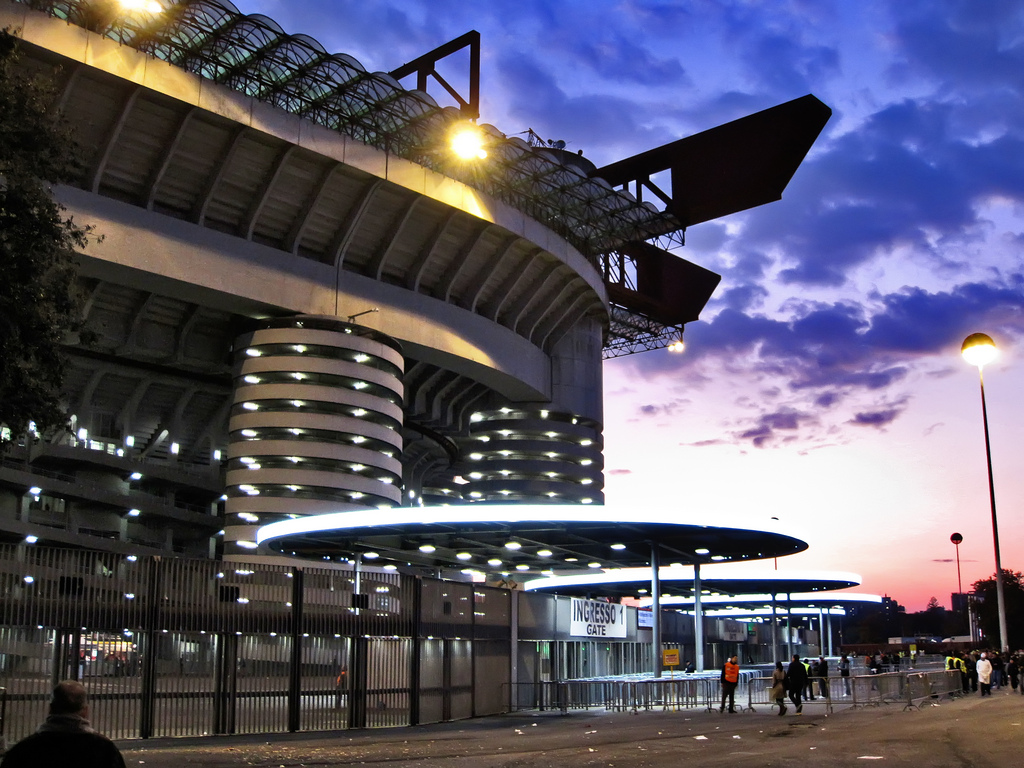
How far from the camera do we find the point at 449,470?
114500 mm

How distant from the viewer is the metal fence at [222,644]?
22969 millimetres

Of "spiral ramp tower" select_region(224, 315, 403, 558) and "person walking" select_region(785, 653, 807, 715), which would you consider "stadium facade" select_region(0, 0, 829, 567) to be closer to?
"spiral ramp tower" select_region(224, 315, 403, 558)

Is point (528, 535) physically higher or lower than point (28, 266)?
lower

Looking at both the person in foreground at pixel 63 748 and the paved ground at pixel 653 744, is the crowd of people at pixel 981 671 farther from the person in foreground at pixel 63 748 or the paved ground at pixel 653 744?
the person in foreground at pixel 63 748

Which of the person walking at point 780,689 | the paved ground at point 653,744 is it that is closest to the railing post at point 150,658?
the paved ground at point 653,744

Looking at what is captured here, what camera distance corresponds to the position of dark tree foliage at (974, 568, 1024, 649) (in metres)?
83.7

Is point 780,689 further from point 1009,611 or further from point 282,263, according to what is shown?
point 1009,611

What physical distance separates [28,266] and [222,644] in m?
11.2

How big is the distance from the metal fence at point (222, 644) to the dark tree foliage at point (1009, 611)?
65467 mm

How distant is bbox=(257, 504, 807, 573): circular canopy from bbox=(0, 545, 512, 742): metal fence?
12.1 feet

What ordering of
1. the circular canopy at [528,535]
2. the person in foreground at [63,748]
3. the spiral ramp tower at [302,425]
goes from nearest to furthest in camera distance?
the person in foreground at [63,748]
the circular canopy at [528,535]
the spiral ramp tower at [302,425]

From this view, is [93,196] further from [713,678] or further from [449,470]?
[449,470]

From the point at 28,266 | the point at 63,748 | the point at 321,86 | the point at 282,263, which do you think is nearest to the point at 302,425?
the point at 282,263

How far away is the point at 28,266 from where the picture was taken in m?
18.2
